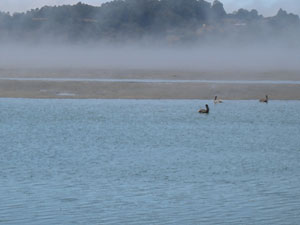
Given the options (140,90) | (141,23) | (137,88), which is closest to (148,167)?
(140,90)

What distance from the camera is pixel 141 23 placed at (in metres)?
91.9

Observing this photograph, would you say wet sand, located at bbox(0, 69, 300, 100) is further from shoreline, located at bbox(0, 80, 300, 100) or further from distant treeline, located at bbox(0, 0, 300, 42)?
distant treeline, located at bbox(0, 0, 300, 42)

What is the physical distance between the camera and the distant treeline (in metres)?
87.1

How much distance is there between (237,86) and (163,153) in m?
19.6

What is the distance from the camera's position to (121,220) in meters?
10.5

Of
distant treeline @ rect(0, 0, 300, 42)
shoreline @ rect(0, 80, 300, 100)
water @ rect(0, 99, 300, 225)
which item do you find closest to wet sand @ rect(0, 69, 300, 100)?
shoreline @ rect(0, 80, 300, 100)

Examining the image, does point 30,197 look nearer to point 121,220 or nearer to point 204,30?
point 121,220

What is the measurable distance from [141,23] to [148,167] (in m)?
78.2

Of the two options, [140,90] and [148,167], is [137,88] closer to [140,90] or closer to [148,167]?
[140,90]

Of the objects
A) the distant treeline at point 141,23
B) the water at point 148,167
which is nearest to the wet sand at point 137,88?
the water at point 148,167

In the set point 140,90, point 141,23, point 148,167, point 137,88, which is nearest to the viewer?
point 148,167

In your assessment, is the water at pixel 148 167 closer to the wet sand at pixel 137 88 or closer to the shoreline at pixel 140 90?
the shoreline at pixel 140 90

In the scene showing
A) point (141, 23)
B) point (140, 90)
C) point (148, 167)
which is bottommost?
point (148, 167)

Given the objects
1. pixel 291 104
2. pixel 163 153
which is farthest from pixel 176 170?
pixel 291 104
